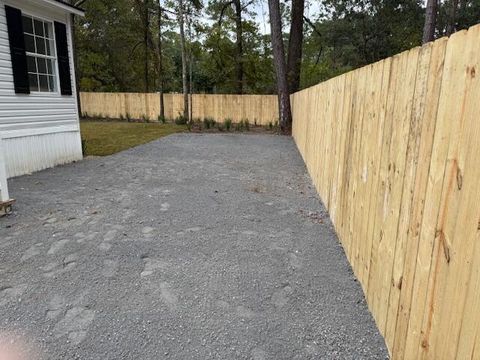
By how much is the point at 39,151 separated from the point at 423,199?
6855 millimetres

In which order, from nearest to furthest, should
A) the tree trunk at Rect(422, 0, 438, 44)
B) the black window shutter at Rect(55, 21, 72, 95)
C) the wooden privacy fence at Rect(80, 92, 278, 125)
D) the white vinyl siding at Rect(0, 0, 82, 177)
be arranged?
1. the white vinyl siding at Rect(0, 0, 82, 177)
2. the black window shutter at Rect(55, 21, 72, 95)
3. the tree trunk at Rect(422, 0, 438, 44)
4. the wooden privacy fence at Rect(80, 92, 278, 125)

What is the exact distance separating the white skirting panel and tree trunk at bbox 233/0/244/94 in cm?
1449

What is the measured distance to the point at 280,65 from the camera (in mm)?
14000

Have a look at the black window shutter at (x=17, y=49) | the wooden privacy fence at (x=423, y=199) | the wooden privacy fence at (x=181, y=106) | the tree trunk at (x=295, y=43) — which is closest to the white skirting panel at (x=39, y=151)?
the black window shutter at (x=17, y=49)

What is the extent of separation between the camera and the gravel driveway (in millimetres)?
2010

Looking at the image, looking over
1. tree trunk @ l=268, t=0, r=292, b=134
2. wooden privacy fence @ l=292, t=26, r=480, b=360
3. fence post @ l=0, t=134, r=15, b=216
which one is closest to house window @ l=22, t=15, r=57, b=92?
fence post @ l=0, t=134, r=15, b=216

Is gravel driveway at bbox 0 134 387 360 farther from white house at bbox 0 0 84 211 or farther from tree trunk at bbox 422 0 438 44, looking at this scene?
tree trunk at bbox 422 0 438 44

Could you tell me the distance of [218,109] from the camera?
19.2 meters

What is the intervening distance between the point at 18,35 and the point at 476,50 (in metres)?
6.91

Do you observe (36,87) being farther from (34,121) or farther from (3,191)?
(3,191)

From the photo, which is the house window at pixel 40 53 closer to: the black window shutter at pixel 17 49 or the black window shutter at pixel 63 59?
the black window shutter at pixel 63 59

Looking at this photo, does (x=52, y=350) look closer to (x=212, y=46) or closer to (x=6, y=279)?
(x=6, y=279)

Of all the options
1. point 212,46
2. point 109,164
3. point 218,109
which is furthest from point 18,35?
point 212,46

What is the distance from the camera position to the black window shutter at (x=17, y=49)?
19.5ft
